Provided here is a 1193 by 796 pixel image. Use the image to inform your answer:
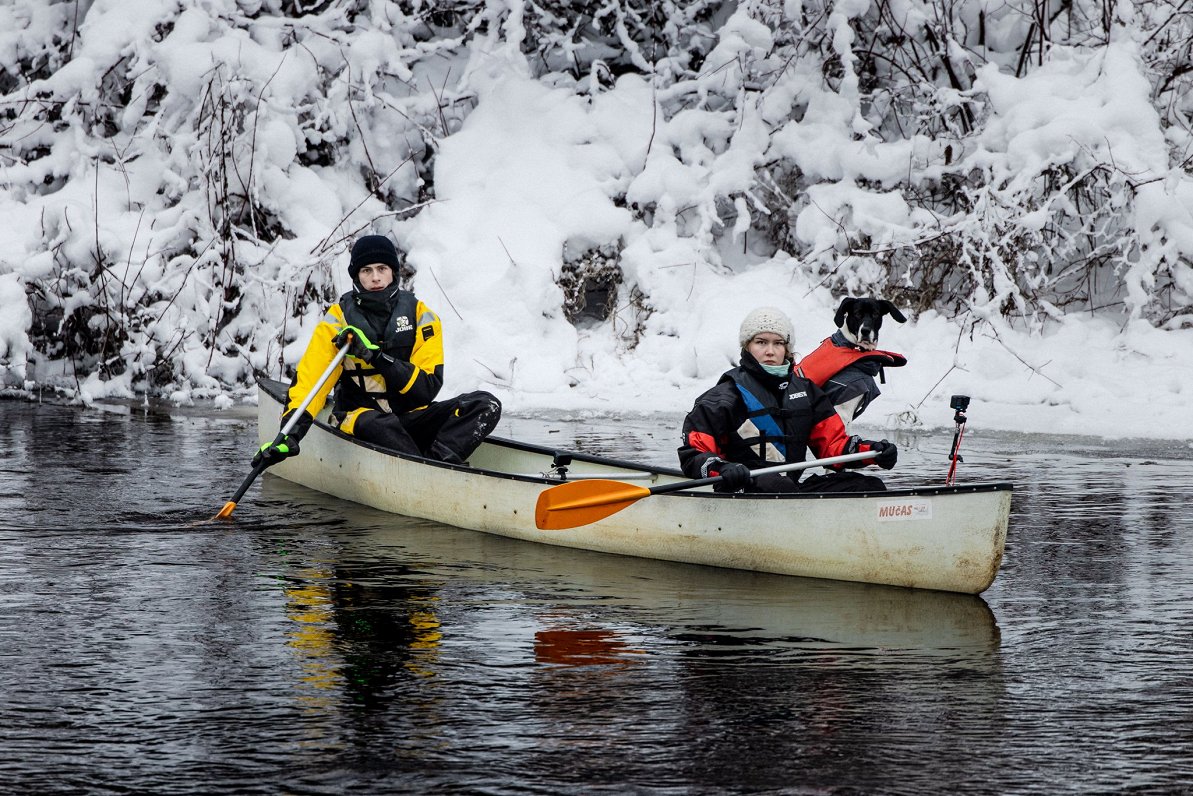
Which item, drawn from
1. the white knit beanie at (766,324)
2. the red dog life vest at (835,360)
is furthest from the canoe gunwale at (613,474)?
the red dog life vest at (835,360)

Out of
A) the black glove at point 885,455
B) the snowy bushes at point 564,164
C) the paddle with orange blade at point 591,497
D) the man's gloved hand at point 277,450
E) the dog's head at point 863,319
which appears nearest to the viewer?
the black glove at point 885,455

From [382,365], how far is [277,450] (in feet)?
2.41

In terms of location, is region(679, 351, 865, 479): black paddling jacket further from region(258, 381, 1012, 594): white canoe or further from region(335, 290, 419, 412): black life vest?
region(335, 290, 419, 412): black life vest

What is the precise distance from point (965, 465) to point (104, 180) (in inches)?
385

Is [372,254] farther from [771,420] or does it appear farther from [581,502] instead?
[771,420]

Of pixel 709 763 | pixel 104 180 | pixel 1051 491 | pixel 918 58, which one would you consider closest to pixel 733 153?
pixel 918 58

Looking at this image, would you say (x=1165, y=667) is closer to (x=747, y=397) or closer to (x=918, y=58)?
(x=747, y=397)

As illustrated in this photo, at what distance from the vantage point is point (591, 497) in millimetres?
7109

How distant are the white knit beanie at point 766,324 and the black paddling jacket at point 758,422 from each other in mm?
120

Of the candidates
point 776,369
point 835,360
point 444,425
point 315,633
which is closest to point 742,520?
point 776,369

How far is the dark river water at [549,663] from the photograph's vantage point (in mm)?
4031

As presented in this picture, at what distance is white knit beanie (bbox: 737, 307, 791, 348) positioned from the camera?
6.66 meters

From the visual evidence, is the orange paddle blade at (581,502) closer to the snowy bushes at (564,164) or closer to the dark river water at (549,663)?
the dark river water at (549,663)

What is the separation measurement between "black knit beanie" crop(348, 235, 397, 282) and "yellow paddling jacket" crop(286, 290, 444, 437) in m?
0.18
